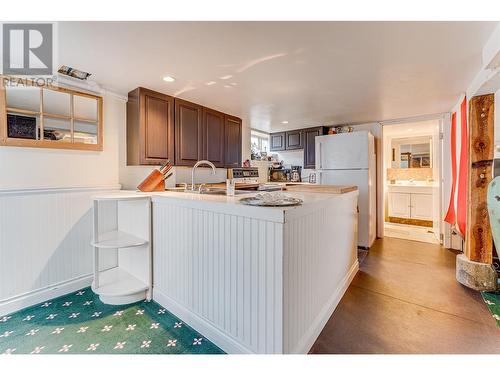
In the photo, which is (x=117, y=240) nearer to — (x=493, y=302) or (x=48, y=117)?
(x=48, y=117)

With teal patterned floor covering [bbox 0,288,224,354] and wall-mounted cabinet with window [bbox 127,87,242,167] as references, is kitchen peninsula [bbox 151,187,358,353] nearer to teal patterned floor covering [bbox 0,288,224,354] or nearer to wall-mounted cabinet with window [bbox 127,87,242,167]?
teal patterned floor covering [bbox 0,288,224,354]

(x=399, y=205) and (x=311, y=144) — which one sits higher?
(x=311, y=144)

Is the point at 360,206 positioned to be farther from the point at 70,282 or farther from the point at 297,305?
the point at 70,282

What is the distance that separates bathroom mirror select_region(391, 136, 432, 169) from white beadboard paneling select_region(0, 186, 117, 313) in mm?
5824

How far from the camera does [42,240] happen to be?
6.73 ft

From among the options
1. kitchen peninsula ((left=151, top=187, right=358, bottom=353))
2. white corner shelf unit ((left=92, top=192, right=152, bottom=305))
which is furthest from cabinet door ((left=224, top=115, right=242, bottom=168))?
kitchen peninsula ((left=151, top=187, right=358, bottom=353))

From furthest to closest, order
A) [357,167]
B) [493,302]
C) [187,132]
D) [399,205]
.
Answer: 1. [399,205]
2. [357,167]
3. [187,132]
4. [493,302]

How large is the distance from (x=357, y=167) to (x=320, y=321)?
2.62 m

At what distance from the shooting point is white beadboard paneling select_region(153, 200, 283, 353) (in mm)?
1200

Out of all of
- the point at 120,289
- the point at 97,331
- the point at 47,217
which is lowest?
the point at 97,331

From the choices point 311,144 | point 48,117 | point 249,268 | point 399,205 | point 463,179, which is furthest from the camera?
point 399,205

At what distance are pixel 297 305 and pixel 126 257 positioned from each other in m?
1.91

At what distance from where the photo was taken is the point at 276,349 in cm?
118

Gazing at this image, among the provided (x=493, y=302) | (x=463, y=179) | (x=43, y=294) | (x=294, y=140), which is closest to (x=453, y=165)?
(x=463, y=179)
